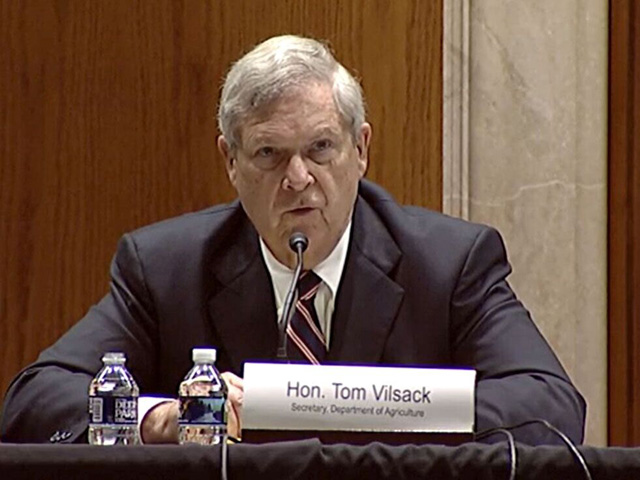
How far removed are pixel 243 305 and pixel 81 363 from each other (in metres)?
0.32

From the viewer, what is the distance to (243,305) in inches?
111

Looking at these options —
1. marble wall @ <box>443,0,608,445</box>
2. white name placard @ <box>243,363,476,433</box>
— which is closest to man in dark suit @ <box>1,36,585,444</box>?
white name placard @ <box>243,363,476,433</box>

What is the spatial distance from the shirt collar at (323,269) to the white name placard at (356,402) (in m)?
0.79

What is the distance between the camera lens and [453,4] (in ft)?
11.8

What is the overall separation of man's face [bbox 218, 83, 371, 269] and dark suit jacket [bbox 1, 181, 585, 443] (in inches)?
5.1

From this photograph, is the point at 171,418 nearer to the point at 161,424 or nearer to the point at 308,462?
the point at 161,424

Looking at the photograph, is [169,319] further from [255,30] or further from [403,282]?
[255,30]

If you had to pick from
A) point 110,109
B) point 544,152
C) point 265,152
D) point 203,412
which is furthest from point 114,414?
point 544,152

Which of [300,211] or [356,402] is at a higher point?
[300,211]

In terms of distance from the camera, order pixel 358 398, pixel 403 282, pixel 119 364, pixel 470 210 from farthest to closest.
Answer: pixel 470 210, pixel 403 282, pixel 119 364, pixel 358 398

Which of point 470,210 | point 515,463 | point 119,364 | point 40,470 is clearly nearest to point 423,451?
point 515,463

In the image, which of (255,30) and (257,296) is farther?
(255,30)

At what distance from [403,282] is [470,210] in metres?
0.79
